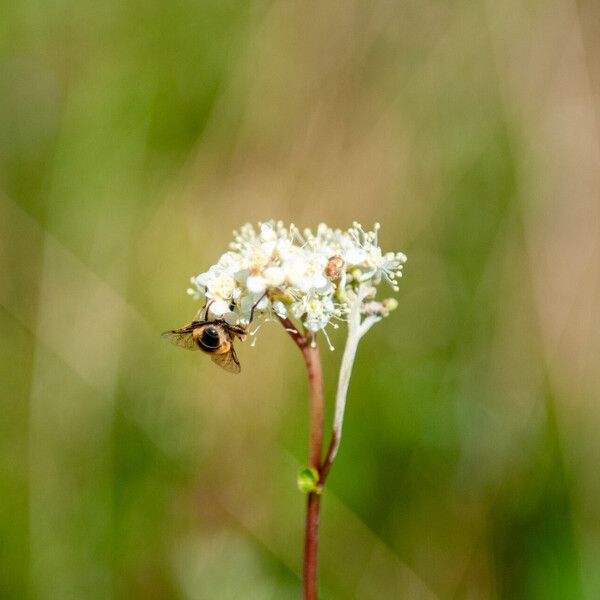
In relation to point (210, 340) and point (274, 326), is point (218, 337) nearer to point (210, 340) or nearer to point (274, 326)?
point (210, 340)

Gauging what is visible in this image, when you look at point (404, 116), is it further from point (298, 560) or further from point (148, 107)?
point (298, 560)

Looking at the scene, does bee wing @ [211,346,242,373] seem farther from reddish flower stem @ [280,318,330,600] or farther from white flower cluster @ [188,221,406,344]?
reddish flower stem @ [280,318,330,600]

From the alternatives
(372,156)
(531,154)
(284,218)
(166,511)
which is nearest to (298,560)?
(166,511)

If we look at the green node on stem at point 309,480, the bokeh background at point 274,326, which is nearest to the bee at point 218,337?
the green node on stem at point 309,480

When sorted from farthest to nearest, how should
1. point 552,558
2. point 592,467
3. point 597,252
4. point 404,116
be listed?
point 404,116 < point 597,252 < point 592,467 < point 552,558

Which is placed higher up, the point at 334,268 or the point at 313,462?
the point at 334,268

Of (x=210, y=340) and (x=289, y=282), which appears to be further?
(x=210, y=340)

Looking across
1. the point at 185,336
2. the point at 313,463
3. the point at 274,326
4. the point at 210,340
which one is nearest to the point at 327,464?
the point at 313,463

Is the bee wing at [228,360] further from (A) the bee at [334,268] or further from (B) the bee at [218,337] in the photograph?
(A) the bee at [334,268]
